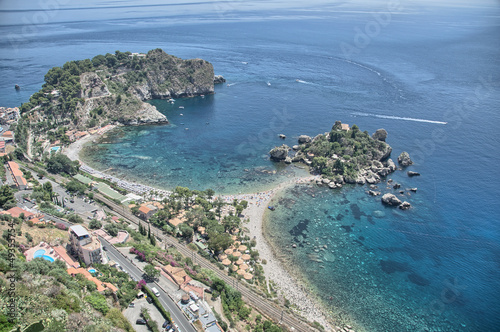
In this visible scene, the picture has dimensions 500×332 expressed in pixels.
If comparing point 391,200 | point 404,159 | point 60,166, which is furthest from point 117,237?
point 404,159

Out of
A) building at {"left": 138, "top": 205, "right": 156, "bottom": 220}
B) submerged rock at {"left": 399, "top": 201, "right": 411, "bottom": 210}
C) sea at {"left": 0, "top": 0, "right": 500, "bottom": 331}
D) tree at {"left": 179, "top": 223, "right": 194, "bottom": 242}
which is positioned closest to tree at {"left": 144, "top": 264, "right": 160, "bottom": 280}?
tree at {"left": 179, "top": 223, "right": 194, "bottom": 242}

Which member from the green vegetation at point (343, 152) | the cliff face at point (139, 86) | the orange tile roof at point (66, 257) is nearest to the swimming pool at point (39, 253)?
the orange tile roof at point (66, 257)

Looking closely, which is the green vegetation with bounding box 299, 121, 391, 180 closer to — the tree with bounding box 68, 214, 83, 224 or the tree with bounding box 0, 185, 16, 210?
the tree with bounding box 68, 214, 83, 224

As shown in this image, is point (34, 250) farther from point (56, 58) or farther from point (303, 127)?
point (56, 58)

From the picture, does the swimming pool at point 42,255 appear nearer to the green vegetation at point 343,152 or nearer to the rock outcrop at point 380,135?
the green vegetation at point 343,152

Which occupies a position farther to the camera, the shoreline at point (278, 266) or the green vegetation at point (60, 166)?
the green vegetation at point (60, 166)

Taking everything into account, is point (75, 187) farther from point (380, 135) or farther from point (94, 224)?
point (380, 135)
